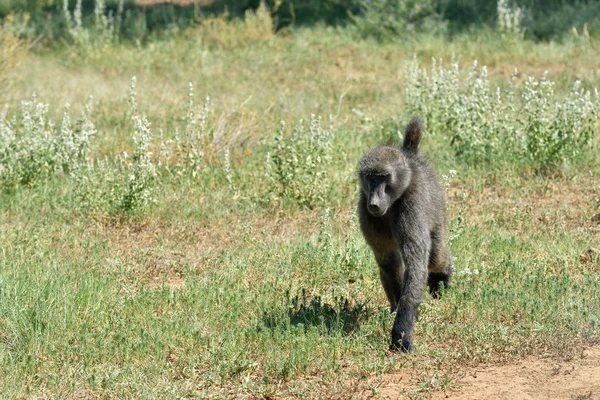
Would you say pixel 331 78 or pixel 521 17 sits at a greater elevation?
pixel 521 17

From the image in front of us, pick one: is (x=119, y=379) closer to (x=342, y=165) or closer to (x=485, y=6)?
(x=342, y=165)

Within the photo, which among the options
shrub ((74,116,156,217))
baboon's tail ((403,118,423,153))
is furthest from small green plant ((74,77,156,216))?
baboon's tail ((403,118,423,153))

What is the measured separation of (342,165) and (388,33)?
6541 mm

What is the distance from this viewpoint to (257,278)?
7.38m

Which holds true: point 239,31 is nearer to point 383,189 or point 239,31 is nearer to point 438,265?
point 438,265

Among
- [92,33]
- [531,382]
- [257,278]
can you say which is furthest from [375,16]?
[531,382]

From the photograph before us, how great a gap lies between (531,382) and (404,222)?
4.53 ft

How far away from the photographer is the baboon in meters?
5.98

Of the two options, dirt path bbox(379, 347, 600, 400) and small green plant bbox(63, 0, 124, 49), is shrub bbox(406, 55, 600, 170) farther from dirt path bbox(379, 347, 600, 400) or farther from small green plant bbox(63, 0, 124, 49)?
small green plant bbox(63, 0, 124, 49)

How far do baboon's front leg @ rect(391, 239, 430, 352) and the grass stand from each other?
0.12 meters

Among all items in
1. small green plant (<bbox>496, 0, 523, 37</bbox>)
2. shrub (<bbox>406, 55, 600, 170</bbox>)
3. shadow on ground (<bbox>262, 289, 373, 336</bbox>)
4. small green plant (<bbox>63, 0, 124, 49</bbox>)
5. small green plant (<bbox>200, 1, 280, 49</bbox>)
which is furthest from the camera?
small green plant (<bbox>200, 1, 280, 49</bbox>)

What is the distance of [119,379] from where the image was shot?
5.62 meters

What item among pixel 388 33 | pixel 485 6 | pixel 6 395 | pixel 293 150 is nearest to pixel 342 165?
pixel 293 150

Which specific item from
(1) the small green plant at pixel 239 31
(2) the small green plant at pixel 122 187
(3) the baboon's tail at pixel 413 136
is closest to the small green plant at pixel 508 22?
(1) the small green plant at pixel 239 31
